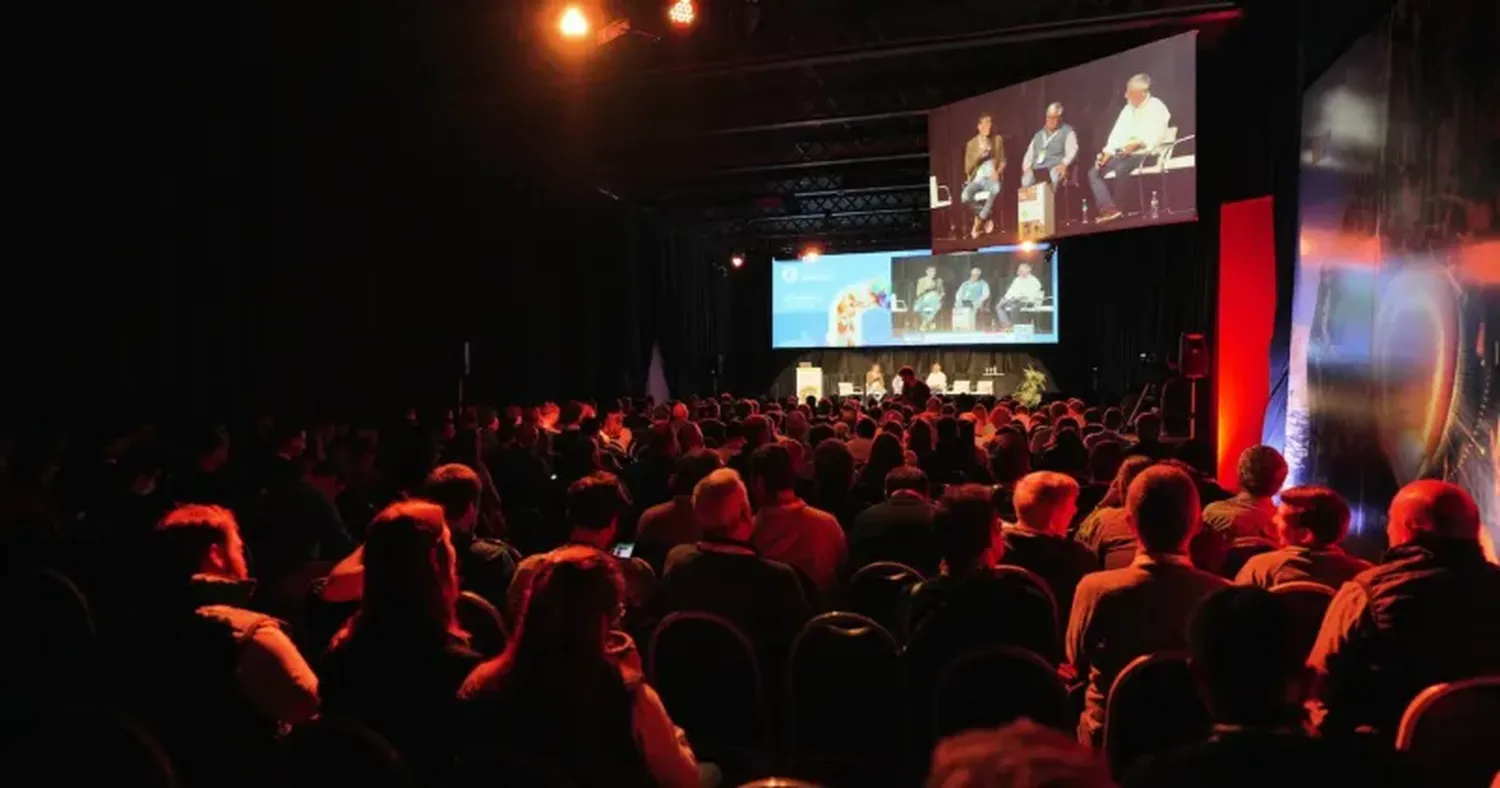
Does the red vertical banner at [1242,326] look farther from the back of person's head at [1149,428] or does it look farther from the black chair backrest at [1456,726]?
the black chair backrest at [1456,726]

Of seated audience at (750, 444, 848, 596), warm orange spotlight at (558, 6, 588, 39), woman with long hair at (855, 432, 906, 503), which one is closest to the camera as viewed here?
seated audience at (750, 444, 848, 596)

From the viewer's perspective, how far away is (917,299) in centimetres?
2072

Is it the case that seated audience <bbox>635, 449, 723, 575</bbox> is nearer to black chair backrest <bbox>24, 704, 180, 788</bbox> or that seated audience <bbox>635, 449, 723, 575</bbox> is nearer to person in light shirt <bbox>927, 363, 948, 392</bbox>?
black chair backrest <bbox>24, 704, 180, 788</bbox>

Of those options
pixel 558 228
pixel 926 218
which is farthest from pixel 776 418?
pixel 926 218

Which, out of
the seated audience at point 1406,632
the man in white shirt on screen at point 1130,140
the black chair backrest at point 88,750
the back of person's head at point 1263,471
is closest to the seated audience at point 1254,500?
the back of person's head at point 1263,471

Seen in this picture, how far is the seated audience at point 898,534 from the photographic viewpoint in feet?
14.9

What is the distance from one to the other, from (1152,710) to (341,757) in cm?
186

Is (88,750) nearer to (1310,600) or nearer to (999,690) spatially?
(999,690)

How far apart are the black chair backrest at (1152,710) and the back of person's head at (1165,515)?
2.14ft

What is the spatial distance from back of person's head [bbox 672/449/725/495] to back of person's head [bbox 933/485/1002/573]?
82.5 inches

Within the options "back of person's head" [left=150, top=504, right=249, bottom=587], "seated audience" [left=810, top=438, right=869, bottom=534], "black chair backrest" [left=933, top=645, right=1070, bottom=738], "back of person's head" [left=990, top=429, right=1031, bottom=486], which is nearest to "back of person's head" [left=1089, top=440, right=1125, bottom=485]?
"back of person's head" [left=990, top=429, right=1031, bottom=486]

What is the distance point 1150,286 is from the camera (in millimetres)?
17719

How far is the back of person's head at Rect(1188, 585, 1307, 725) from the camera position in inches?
70.4

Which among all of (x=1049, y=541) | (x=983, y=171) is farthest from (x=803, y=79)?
(x=1049, y=541)
